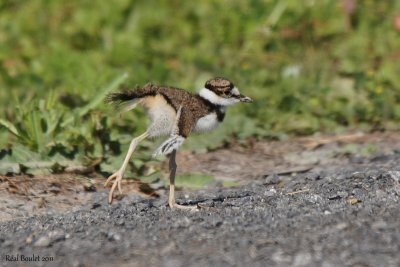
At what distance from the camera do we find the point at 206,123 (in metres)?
5.62

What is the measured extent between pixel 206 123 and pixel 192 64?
402 centimetres

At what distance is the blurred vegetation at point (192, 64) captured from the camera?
7.05m

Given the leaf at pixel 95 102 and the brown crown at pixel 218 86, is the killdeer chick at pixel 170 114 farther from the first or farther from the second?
the leaf at pixel 95 102

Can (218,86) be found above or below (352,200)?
above

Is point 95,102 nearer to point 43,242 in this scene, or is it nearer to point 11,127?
point 11,127

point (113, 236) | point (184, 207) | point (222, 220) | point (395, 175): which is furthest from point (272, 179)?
point (113, 236)

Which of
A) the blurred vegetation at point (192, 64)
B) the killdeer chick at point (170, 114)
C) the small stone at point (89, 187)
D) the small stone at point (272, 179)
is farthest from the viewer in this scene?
the blurred vegetation at point (192, 64)

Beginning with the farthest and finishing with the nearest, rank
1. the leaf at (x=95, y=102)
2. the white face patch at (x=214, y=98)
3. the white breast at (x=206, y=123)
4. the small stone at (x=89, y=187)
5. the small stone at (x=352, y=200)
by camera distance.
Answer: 1. the leaf at (x=95, y=102)
2. the small stone at (x=89, y=187)
3. the white face patch at (x=214, y=98)
4. the white breast at (x=206, y=123)
5. the small stone at (x=352, y=200)

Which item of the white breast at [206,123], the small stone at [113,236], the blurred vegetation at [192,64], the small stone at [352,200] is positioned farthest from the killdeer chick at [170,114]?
the blurred vegetation at [192,64]

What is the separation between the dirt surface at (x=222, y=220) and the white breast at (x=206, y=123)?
1.43ft

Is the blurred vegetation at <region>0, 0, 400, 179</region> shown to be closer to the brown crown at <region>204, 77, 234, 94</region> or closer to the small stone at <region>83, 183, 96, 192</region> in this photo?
the small stone at <region>83, 183, 96, 192</region>

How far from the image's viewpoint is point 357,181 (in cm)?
589

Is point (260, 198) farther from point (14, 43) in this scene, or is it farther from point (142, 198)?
point (14, 43)

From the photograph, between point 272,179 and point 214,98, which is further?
point 272,179
